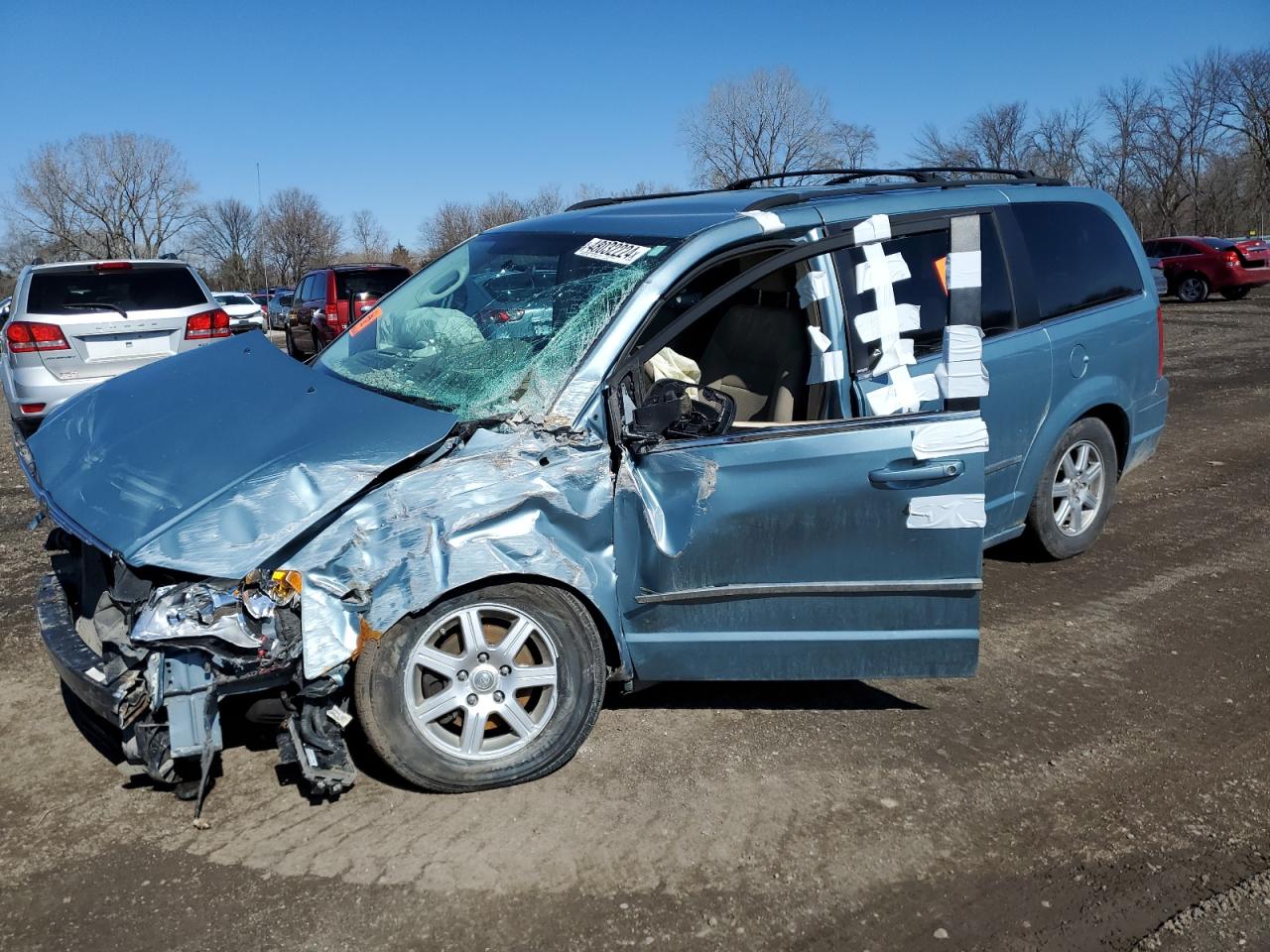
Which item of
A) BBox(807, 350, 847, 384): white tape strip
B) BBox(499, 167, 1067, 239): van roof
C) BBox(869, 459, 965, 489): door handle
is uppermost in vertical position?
BBox(499, 167, 1067, 239): van roof

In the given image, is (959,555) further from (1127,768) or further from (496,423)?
(496,423)

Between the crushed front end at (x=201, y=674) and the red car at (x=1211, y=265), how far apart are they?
24.2 m

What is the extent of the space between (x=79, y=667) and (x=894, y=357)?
119 inches

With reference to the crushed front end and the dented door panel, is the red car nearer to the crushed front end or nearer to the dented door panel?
the dented door panel

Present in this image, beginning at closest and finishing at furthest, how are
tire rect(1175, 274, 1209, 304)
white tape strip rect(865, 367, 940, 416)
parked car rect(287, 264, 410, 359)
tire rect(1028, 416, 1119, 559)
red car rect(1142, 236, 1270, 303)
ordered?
white tape strip rect(865, 367, 940, 416) → tire rect(1028, 416, 1119, 559) → parked car rect(287, 264, 410, 359) → red car rect(1142, 236, 1270, 303) → tire rect(1175, 274, 1209, 304)

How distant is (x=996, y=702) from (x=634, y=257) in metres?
2.26

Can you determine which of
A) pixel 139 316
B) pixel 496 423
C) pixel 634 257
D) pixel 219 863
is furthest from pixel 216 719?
pixel 139 316

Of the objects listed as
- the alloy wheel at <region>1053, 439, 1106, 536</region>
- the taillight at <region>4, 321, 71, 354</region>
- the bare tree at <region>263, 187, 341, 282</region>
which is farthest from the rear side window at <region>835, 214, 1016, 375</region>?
the bare tree at <region>263, 187, 341, 282</region>

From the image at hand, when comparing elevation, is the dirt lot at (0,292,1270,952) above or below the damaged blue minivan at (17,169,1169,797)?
below

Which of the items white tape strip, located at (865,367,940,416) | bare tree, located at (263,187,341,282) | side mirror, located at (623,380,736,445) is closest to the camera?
side mirror, located at (623,380,736,445)

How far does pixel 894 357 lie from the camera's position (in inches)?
157

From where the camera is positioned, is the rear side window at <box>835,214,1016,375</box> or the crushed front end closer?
the crushed front end

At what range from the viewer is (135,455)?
3506 mm

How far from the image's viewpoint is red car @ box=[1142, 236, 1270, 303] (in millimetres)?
22609
